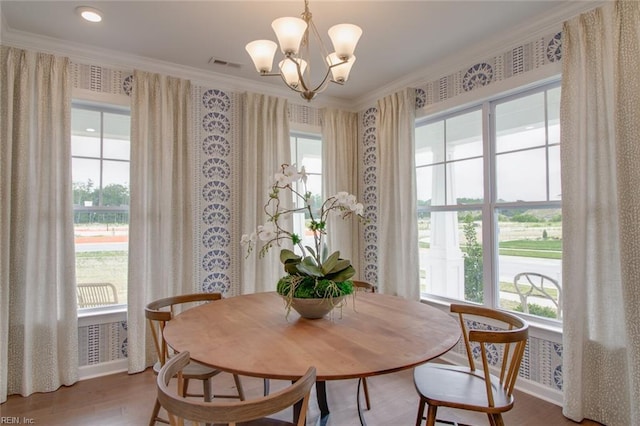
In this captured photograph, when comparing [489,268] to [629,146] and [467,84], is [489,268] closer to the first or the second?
[629,146]

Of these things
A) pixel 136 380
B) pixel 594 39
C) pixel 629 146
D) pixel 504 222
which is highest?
pixel 594 39

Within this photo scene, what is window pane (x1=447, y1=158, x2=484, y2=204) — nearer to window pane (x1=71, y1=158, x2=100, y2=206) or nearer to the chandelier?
the chandelier

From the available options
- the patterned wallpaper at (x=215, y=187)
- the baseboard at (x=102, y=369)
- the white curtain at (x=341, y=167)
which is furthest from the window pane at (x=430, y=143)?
the baseboard at (x=102, y=369)

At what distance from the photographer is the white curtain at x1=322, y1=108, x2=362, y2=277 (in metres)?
4.08

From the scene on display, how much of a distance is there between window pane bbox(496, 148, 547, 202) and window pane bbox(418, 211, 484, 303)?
0.33 metres

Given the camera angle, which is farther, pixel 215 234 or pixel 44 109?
pixel 215 234

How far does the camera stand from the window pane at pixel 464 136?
3.11m

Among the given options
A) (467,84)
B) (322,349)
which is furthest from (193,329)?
(467,84)

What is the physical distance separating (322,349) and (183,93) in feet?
9.23

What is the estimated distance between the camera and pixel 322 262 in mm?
1811

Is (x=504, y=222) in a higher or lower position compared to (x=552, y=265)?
higher

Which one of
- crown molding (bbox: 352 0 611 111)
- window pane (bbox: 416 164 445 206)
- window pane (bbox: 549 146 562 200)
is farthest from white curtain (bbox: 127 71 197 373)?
window pane (bbox: 549 146 562 200)

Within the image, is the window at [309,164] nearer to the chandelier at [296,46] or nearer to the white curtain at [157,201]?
the white curtain at [157,201]

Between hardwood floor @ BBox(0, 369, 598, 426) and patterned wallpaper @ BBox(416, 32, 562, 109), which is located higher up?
patterned wallpaper @ BBox(416, 32, 562, 109)
